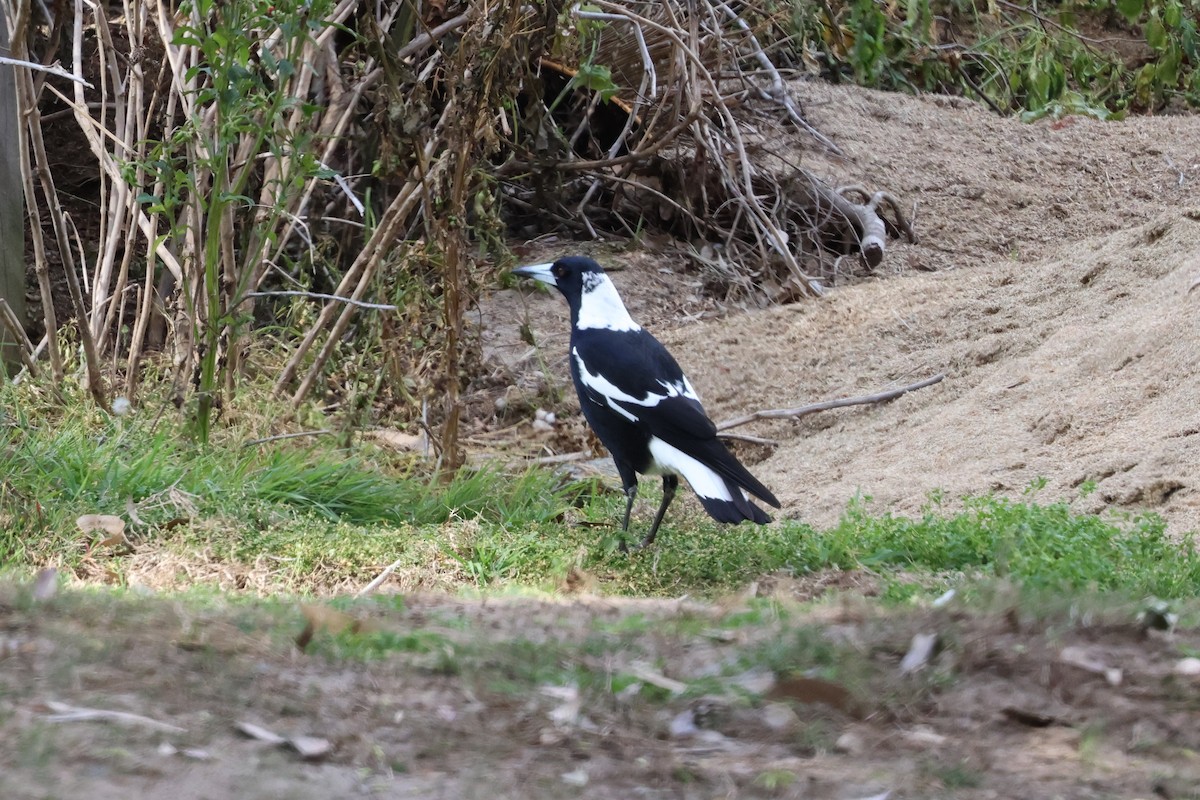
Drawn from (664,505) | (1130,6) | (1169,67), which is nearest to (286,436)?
(664,505)

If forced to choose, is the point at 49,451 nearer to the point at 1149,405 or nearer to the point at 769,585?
the point at 769,585

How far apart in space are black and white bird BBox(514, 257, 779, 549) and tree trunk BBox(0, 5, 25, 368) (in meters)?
2.61

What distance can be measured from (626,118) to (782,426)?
3.35 meters

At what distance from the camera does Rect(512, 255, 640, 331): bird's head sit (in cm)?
597

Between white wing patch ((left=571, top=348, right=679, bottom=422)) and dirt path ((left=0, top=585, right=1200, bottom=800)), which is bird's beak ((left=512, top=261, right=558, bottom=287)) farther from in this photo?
dirt path ((left=0, top=585, right=1200, bottom=800))

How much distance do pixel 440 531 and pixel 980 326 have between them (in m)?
3.78

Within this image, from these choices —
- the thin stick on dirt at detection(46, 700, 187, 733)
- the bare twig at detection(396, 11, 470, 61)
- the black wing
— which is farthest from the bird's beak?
the thin stick on dirt at detection(46, 700, 187, 733)

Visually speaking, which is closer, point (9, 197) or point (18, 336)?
point (18, 336)

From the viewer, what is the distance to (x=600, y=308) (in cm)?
602

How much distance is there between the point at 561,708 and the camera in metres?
2.48

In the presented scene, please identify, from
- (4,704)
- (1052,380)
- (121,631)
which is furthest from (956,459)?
(4,704)

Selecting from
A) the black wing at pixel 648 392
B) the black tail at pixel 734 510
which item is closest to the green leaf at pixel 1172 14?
the black wing at pixel 648 392

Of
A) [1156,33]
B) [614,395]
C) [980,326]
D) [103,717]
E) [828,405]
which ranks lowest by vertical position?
[828,405]

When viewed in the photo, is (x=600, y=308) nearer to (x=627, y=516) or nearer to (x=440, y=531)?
(x=627, y=516)
